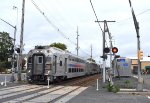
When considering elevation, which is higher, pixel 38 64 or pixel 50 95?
pixel 38 64

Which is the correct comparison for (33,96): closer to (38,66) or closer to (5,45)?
(38,66)

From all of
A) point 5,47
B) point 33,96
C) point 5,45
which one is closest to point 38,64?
point 33,96

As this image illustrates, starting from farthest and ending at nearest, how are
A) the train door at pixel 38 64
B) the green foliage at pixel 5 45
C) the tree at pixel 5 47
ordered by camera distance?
the green foliage at pixel 5 45, the tree at pixel 5 47, the train door at pixel 38 64

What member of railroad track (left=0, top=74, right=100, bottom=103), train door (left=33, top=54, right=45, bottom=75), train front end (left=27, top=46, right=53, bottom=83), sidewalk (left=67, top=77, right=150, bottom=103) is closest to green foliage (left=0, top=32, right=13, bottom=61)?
train front end (left=27, top=46, right=53, bottom=83)

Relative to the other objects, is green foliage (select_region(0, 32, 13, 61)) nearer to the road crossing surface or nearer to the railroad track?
the railroad track

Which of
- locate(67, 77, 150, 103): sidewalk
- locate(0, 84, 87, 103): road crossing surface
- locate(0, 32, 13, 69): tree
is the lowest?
locate(67, 77, 150, 103): sidewalk

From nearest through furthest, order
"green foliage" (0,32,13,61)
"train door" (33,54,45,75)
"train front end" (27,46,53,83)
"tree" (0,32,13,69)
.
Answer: "train front end" (27,46,53,83) → "train door" (33,54,45,75) → "tree" (0,32,13,69) → "green foliage" (0,32,13,61)

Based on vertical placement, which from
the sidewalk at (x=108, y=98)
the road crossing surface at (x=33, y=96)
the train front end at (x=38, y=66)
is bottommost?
the sidewalk at (x=108, y=98)

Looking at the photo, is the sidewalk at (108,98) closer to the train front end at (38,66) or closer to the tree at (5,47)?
the train front end at (38,66)

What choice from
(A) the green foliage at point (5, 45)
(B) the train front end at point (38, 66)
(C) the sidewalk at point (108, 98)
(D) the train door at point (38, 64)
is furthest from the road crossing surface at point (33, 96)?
(A) the green foliage at point (5, 45)

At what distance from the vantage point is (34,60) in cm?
3381

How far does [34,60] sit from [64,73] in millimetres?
5956

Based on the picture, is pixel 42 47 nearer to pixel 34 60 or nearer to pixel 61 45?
pixel 34 60

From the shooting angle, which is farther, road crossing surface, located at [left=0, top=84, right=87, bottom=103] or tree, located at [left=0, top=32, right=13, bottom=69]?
tree, located at [left=0, top=32, right=13, bottom=69]
